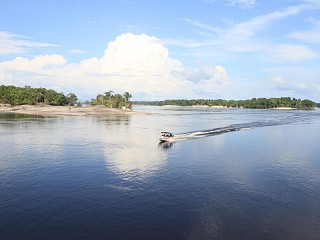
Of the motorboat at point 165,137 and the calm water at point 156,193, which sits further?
the motorboat at point 165,137

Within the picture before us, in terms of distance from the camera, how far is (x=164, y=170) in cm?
6138

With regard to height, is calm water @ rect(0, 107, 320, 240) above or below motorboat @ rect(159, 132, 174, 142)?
below

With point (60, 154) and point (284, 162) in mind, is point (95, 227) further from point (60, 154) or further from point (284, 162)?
point (284, 162)

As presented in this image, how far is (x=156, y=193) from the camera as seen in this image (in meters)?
46.7

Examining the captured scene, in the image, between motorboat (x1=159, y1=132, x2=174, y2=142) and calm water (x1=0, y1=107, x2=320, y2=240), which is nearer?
calm water (x1=0, y1=107, x2=320, y2=240)

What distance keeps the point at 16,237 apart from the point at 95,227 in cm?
834

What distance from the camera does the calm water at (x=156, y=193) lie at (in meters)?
34.6

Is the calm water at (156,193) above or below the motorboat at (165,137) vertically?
below

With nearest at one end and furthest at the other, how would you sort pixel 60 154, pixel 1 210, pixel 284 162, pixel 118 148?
pixel 1 210 → pixel 284 162 → pixel 60 154 → pixel 118 148

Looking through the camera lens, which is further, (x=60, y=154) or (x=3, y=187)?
(x=60, y=154)

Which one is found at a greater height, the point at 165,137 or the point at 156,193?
the point at 165,137

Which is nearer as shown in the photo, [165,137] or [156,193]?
[156,193]

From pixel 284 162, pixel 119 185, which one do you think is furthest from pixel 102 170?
pixel 284 162

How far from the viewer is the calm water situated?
34.6 m
